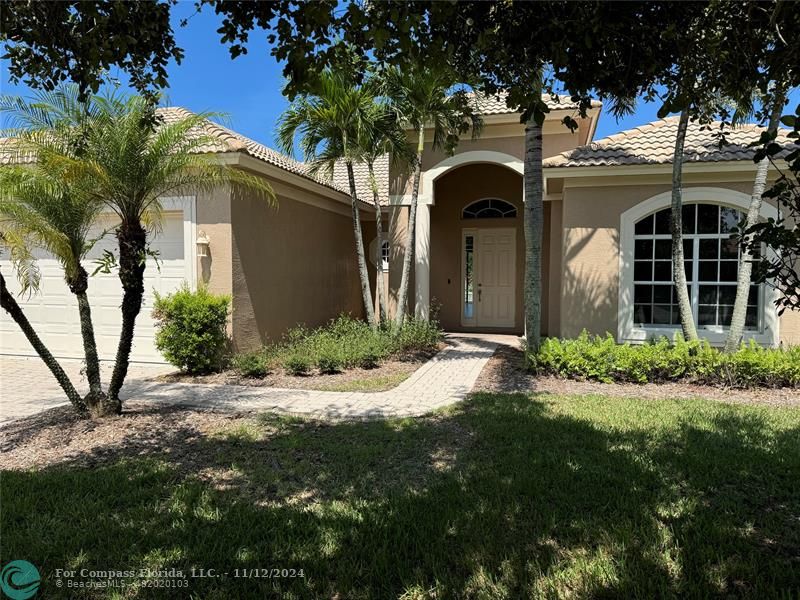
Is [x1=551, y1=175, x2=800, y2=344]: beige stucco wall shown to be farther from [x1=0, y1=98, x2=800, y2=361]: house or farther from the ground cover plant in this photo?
the ground cover plant

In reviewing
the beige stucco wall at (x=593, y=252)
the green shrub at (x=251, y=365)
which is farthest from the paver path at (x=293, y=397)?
the beige stucco wall at (x=593, y=252)

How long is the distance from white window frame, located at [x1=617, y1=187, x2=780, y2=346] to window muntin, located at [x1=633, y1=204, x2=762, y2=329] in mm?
131

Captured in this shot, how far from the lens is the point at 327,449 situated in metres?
4.96

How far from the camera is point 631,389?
302 inches

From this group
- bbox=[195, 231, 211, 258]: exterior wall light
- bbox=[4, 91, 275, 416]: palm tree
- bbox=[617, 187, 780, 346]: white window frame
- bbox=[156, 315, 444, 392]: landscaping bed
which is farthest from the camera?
bbox=[617, 187, 780, 346]: white window frame

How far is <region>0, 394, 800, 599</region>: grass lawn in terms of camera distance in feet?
9.25

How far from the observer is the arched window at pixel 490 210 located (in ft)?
49.7

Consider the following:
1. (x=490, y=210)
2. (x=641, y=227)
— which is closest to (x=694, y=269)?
(x=641, y=227)

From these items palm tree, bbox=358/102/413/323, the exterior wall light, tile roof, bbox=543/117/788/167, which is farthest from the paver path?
tile roof, bbox=543/117/788/167

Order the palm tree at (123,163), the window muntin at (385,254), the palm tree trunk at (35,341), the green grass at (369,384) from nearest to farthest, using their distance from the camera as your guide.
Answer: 1. the palm tree trunk at (35,341)
2. the palm tree at (123,163)
3. the green grass at (369,384)
4. the window muntin at (385,254)

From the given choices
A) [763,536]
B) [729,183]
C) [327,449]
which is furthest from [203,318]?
[729,183]

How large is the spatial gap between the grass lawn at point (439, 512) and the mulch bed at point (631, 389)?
1.69 m

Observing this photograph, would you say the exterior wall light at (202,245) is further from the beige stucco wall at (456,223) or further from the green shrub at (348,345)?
the beige stucco wall at (456,223)

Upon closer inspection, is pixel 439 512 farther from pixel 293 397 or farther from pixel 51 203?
pixel 51 203
